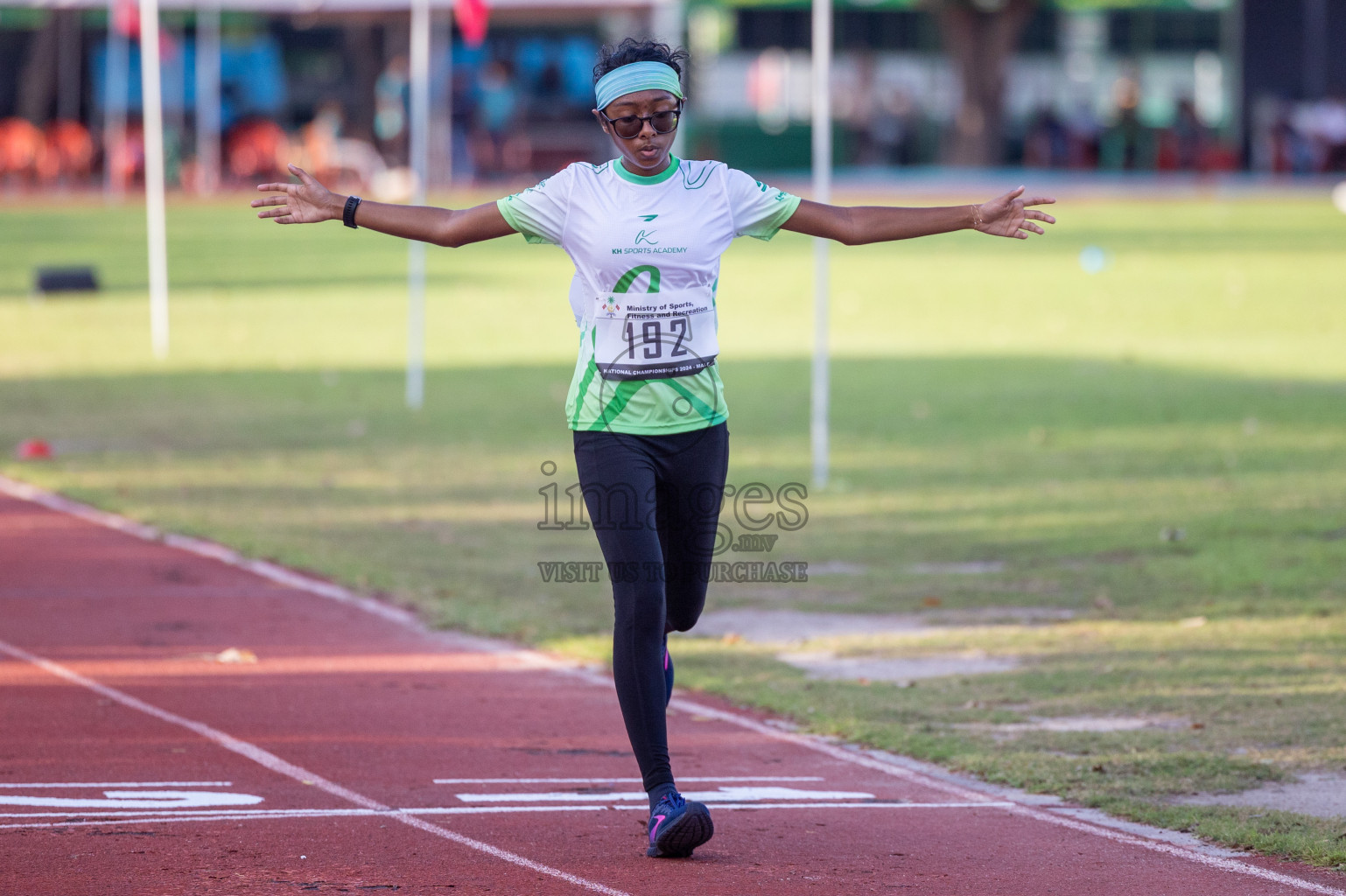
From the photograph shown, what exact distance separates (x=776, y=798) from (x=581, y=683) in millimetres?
1984

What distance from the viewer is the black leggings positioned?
5.54 m

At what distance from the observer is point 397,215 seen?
5684 millimetres

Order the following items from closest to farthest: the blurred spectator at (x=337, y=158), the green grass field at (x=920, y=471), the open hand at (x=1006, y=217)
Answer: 1. the open hand at (x=1006, y=217)
2. the green grass field at (x=920, y=471)
3. the blurred spectator at (x=337, y=158)

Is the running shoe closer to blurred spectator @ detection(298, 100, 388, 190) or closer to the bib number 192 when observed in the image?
the bib number 192

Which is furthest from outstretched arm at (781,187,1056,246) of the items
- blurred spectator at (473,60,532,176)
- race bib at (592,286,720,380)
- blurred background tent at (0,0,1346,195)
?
blurred spectator at (473,60,532,176)

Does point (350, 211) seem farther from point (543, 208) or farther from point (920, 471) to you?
point (920, 471)

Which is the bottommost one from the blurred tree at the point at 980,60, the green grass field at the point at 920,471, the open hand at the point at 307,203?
the green grass field at the point at 920,471

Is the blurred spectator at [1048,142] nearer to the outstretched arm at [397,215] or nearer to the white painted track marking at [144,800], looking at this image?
the outstretched arm at [397,215]

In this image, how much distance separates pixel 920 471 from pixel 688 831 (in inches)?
331

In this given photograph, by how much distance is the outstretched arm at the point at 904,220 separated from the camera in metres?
5.74

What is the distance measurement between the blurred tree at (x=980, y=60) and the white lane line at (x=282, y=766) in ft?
161

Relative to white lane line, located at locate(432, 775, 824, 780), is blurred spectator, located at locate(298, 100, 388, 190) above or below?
above

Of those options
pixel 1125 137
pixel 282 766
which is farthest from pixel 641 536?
pixel 1125 137

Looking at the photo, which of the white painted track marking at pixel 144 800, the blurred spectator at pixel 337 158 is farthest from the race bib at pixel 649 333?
the blurred spectator at pixel 337 158
